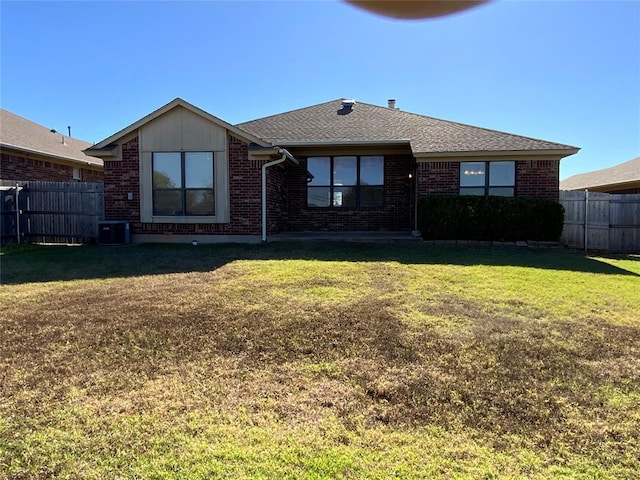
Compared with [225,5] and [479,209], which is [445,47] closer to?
[225,5]

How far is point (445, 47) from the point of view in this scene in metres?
1.86

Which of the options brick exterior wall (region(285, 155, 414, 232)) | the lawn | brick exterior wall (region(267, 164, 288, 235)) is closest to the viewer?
the lawn

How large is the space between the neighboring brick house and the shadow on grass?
531 centimetres

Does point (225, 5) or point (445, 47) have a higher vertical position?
point (225, 5)

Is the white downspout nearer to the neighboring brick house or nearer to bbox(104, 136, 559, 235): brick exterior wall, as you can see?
bbox(104, 136, 559, 235): brick exterior wall

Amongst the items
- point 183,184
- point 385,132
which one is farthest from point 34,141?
point 385,132

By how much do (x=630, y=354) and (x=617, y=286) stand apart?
3.50m

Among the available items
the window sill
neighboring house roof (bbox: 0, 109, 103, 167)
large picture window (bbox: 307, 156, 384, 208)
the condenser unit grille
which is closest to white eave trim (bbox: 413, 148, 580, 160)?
large picture window (bbox: 307, 156, 384, 208)

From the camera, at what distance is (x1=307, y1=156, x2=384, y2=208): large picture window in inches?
563

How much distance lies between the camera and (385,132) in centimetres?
1404

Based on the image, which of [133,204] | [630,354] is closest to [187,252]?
[133,204]

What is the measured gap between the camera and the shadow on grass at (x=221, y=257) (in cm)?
802

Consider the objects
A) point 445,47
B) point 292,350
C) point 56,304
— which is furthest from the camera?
point 56,304

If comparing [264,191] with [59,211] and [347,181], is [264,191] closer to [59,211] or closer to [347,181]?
[347,181]
